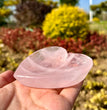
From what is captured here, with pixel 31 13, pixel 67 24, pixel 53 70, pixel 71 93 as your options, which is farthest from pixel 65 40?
pixel 31 13

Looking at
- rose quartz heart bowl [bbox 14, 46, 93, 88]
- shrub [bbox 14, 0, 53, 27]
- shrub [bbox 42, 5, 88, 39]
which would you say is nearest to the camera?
rose quartz heart bowl [bbox 14, 46, 93, 88]

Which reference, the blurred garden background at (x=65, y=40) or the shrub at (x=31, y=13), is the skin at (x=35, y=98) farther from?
the shrub at (x=31, y=13)

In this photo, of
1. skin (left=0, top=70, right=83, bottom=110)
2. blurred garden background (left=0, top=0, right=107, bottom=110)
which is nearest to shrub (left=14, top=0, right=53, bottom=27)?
blurred garden background (left=0, top=0, right=107, bottom=110)

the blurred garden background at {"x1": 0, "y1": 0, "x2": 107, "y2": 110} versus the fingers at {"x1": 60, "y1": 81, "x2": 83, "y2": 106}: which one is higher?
the fingers at {"x1": 60, "y1": 81, "x2": 83, "y2": 106}

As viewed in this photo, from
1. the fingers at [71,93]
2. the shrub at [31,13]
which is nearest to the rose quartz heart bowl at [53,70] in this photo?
the fingers at [71,93]

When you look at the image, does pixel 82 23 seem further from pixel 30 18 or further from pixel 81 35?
pixel 30 18

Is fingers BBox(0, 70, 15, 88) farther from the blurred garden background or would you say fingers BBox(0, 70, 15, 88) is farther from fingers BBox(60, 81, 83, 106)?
the blurred garden background

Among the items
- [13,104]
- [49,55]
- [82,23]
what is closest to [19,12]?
[82,23]

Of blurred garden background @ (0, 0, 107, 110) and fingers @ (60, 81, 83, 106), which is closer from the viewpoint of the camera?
fingers @ (60, 81, 83, 106)
